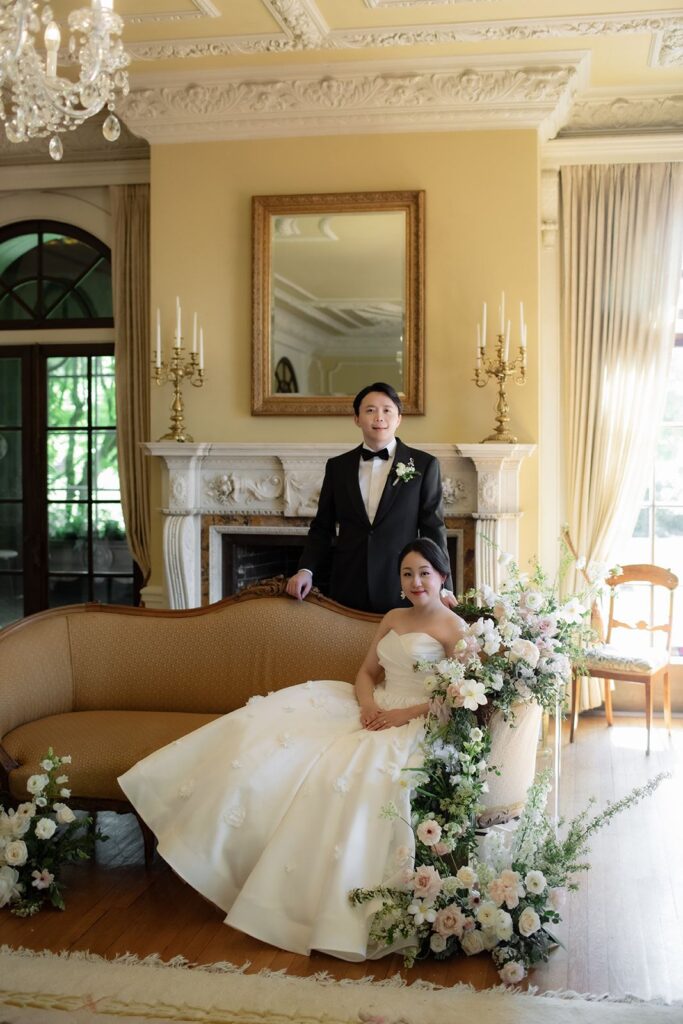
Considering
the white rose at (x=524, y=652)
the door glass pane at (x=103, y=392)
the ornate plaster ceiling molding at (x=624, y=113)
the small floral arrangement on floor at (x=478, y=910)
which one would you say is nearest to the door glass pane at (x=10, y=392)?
the door glass pane at (x=103, y=392)

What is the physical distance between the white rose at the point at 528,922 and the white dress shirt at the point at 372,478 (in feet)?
5.85

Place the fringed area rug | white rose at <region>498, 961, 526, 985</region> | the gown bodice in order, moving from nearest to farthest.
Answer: the fringed area rug
white rose at <region>498, 961, 526, 985</region>
the gown bodice

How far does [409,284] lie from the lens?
232 inches

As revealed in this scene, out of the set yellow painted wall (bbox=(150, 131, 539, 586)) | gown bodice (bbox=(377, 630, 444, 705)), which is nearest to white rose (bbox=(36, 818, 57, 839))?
gown bodice (bbox=(377, 630, 444, 705))

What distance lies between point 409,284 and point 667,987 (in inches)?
156

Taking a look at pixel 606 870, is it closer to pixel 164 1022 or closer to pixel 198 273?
pixel 164 1022

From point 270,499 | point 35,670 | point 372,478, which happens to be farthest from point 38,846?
point 270,499

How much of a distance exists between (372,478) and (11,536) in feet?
11.5

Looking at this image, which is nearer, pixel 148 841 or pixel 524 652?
pixel 524 652

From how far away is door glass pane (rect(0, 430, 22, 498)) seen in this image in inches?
275

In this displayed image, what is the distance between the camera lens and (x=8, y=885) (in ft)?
11.3

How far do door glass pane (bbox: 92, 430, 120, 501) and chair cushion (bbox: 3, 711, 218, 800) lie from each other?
3009 mm

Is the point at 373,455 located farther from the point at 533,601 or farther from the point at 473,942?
the point at 473,942

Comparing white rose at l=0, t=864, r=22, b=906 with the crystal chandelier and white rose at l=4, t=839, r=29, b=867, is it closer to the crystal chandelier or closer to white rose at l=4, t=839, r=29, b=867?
white rose at l=4, t=839, r=29, b=867
